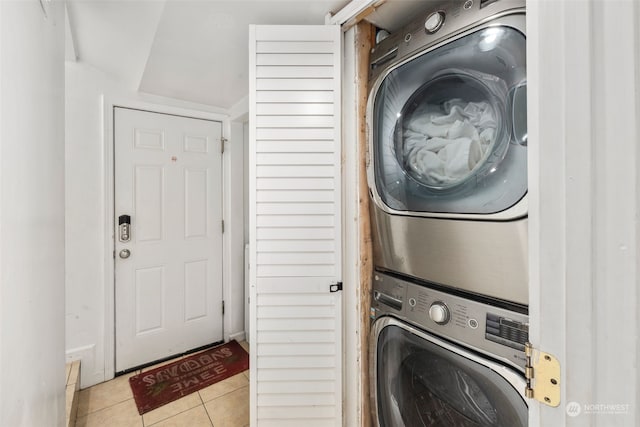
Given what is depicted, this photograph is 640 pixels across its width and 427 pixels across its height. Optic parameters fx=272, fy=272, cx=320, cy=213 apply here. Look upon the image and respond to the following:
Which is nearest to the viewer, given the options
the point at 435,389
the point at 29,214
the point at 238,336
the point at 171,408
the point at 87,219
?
the point at 29,214

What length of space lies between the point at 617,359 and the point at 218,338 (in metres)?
2.47

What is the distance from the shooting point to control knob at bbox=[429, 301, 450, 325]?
0.87 m

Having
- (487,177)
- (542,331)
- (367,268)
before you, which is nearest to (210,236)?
(367,268)

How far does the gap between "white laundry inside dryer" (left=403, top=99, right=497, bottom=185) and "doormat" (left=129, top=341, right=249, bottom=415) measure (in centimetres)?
187

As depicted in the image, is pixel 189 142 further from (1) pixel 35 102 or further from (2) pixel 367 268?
(2) pixel 367 268

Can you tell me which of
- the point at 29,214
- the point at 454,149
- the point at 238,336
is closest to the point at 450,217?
the point at 454,149

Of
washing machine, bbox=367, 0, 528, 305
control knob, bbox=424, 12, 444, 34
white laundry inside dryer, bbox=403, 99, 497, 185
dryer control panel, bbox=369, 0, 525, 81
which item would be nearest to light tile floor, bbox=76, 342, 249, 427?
washing machine, bbox=367, 0, 528, 305

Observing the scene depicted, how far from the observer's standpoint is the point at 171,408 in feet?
5.25

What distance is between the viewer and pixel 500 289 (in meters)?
0.76

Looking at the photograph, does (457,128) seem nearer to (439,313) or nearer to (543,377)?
(439,313)

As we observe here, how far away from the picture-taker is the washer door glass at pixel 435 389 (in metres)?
0.77

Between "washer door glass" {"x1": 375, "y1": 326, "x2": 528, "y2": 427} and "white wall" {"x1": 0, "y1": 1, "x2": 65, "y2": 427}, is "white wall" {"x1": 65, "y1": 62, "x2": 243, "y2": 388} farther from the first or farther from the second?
"washer door glass" {"x1": 375, "y1": 326, "x2": 528, "y2": 427}

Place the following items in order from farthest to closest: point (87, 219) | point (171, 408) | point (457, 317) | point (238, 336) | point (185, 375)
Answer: point (238, 336) < point (185, 375) < point (87, 219) < point (171, 408) < point (457, 317)

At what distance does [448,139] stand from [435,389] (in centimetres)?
87
